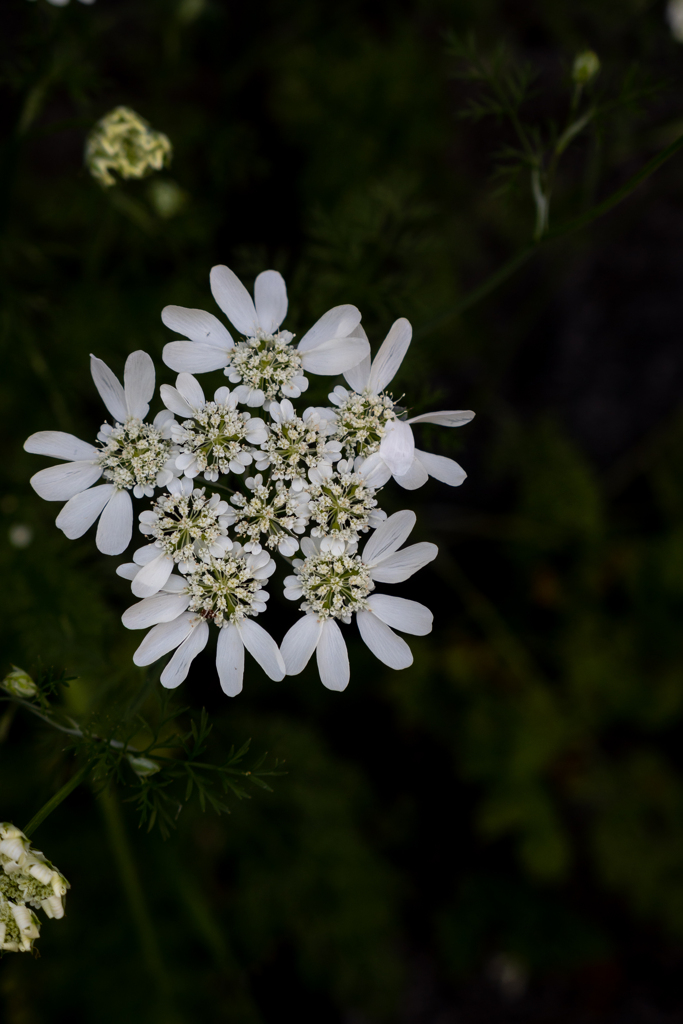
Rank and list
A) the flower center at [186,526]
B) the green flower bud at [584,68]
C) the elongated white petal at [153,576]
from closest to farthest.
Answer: the elongated white petal at [153,576]
the flower center at [186,526]
the green flower bud at [584,68]

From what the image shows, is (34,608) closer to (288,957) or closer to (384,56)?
(288,957)

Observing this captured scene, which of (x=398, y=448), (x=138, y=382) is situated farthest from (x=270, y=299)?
(x=398, y=448)

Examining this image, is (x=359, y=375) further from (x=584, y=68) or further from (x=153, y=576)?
(x=584, y=68)

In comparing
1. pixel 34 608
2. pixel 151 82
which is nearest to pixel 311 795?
pixel 34 608

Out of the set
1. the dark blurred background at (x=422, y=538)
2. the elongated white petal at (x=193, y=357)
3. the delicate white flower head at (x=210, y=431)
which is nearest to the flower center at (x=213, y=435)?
the delicate white flower head at (x=210, y=431)

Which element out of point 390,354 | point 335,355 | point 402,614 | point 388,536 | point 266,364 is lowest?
point 402,614

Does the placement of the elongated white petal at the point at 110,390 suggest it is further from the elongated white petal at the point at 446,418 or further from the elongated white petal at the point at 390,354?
the elongated white petal at the point at 446,418
